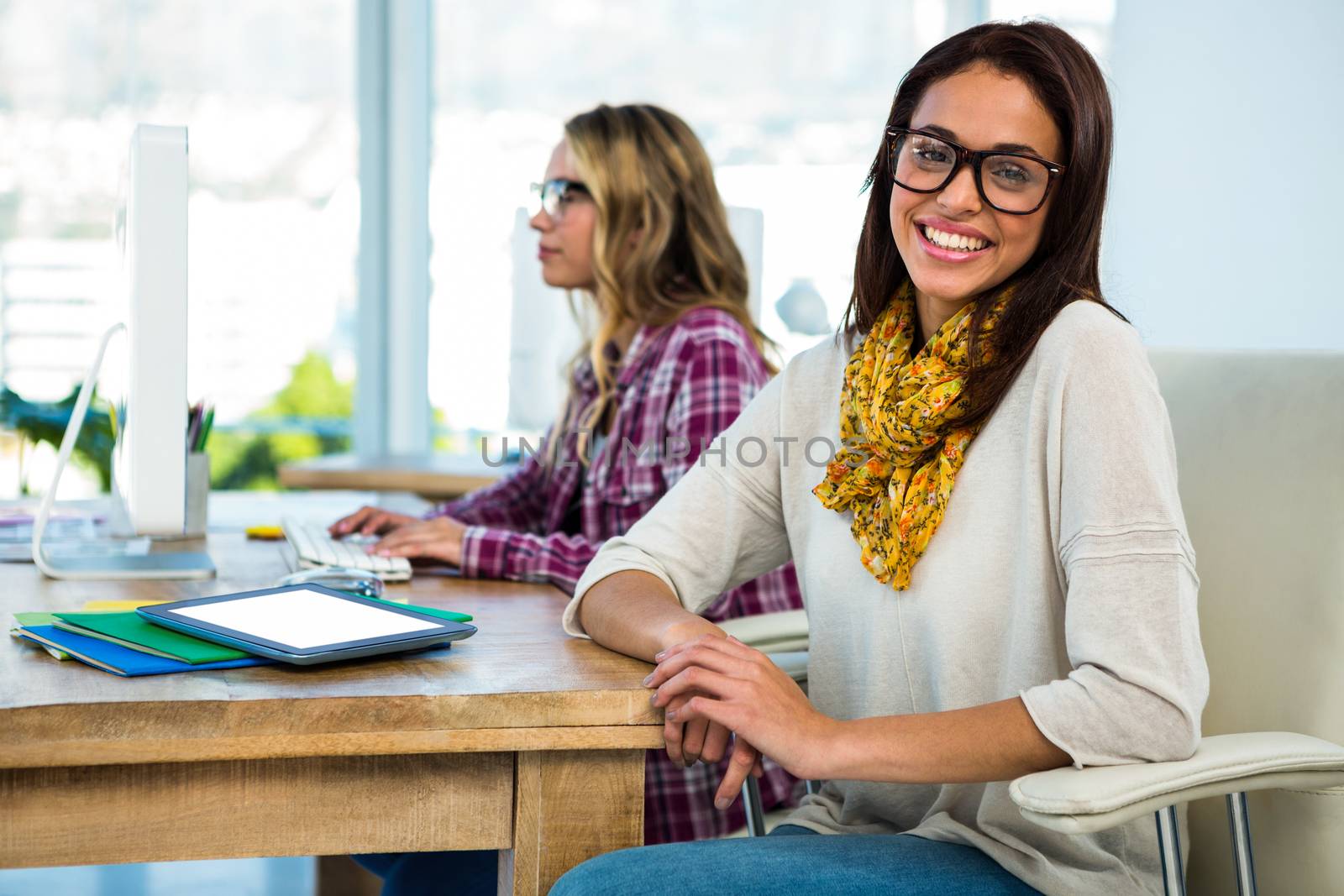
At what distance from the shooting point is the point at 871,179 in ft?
4.65

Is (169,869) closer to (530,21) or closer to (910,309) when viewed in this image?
(910,309)

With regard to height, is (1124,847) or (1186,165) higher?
(1186,165)

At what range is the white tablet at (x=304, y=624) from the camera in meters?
1.06

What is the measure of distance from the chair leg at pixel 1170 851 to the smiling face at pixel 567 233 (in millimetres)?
1365

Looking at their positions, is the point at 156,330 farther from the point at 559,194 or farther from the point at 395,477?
the point at 395,477

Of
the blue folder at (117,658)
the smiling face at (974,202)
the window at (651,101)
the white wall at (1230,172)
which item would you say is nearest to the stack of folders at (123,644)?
the blue folder at (117,658)

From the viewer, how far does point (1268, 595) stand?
1.25 m

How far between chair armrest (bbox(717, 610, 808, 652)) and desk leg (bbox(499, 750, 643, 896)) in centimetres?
50

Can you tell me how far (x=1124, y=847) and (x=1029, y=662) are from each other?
19cm

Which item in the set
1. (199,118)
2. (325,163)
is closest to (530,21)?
(325,163)

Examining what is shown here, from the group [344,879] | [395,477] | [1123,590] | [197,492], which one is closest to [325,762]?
[1123,590]

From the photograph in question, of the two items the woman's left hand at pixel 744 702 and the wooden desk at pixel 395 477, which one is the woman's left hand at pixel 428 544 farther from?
the wooden desk at pixel 395 477

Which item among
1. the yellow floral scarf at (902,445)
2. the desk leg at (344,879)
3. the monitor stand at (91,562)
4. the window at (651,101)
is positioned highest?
the window at (651,101)

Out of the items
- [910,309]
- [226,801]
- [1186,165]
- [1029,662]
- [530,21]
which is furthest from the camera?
[530,21]
